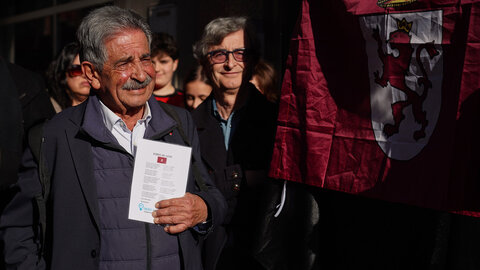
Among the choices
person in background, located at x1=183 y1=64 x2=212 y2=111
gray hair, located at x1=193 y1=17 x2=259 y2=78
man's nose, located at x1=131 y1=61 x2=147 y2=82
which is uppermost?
gray hair, located at x1=193 y1=17 x2=259 y2=78

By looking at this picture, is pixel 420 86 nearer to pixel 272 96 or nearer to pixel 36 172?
pixel 272 96

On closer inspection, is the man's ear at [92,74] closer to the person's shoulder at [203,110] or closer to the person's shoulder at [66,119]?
the person's shoulder at [66,119]

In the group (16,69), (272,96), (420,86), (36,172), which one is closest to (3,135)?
(16,69)

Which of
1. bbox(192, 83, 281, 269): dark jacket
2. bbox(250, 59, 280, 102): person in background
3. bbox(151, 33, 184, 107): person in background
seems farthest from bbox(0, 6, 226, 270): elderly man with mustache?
bbox(151, 33, 184, 107): person in background

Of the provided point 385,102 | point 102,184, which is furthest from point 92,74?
point 385,102

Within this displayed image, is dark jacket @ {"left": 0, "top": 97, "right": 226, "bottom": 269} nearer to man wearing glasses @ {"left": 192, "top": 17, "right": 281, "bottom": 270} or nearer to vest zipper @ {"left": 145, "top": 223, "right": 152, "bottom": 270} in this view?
vest zipper @ {"left": 145, "top": 223, "right": 152, "bottom": 270}

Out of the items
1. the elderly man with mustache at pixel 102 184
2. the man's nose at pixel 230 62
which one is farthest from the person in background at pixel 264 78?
the elderly man with mustache at pixel 102 184

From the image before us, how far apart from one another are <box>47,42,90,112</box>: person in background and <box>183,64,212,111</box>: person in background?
2.43 feet

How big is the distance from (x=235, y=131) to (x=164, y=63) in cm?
129

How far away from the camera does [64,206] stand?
204 cm

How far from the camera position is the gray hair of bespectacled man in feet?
9.36

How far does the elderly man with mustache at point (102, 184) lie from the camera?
2035 millimetres

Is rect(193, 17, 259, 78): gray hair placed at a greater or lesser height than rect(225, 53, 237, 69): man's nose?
greater

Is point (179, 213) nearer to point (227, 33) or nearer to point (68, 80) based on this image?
point (227, 33)
